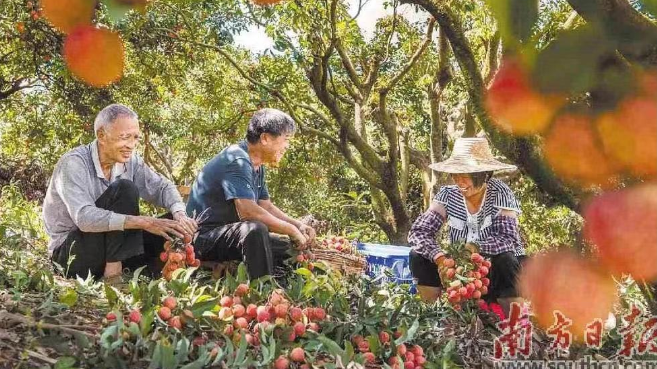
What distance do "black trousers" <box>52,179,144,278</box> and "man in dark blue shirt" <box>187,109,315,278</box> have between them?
11.6 inches

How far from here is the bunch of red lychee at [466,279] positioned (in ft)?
7.19

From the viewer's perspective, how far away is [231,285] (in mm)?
1947

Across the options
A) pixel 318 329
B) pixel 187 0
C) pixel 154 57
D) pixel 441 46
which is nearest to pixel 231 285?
pixel 318 329

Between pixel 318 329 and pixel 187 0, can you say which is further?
pixel 318 329

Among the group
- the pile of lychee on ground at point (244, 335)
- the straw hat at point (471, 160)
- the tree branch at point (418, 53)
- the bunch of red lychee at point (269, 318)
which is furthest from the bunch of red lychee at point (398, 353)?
the tree branch at point (418, 53)

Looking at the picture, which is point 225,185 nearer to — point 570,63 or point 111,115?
point 111,115

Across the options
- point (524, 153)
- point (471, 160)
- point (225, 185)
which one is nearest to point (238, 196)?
point (225, 185)

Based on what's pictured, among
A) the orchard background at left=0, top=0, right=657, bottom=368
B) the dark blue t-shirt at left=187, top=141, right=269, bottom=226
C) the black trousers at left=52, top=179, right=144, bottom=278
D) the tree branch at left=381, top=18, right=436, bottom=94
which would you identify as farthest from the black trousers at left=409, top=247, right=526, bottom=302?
the tree branch at left=381, top=18, right=436, bottom=94

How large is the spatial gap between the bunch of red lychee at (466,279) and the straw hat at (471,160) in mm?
324

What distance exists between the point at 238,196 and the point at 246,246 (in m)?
0.26

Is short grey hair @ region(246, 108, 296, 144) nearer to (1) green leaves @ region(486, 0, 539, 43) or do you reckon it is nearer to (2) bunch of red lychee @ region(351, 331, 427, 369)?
(2) bunch of red lychee @ region(351, 331, 427, 369)

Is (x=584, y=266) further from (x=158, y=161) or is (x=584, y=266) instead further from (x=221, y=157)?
(x=158, y=161)

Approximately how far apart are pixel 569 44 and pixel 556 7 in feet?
0.49

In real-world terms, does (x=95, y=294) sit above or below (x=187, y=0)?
below
